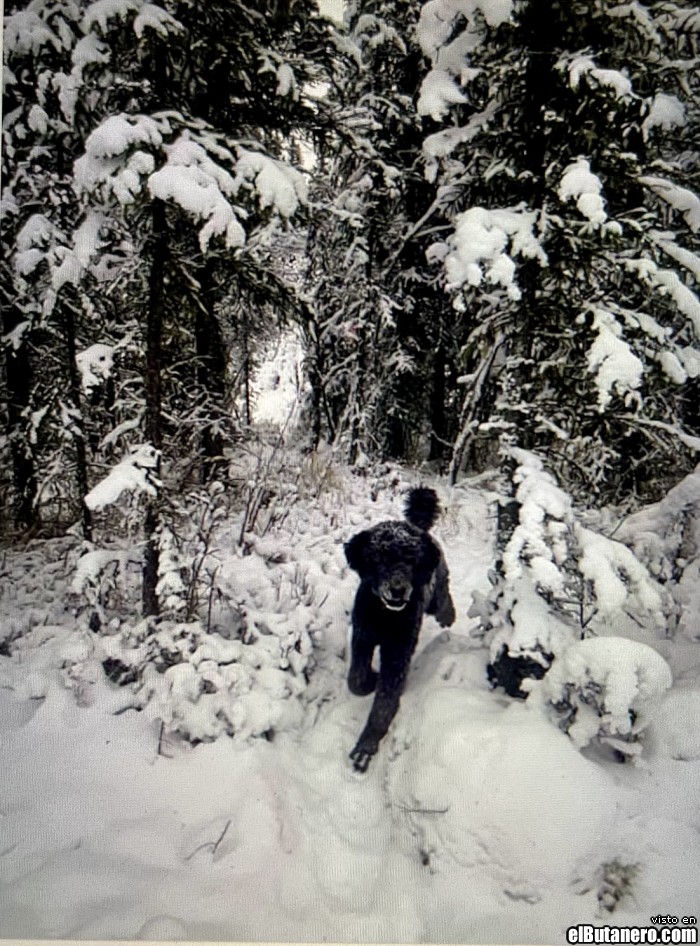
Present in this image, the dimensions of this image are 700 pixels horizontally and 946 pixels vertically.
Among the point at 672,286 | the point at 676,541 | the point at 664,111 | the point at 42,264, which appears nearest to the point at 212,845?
the point at 676,541

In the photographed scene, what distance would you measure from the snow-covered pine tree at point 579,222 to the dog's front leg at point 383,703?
149cm

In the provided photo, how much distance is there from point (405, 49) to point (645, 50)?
3.14 meters

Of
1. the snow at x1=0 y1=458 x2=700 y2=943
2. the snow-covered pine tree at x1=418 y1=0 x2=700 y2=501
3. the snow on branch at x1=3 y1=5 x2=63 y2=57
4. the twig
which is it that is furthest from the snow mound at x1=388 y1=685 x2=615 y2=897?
the snow on branch at x1=3 y1=5 x2=63 y2=57

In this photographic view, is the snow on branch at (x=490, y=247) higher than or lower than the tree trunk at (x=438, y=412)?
higher

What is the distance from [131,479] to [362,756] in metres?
1.98

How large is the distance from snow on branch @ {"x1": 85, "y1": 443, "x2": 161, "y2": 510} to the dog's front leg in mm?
1711

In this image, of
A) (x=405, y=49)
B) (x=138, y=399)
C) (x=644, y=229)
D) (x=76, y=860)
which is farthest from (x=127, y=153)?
(x=405, y=49)

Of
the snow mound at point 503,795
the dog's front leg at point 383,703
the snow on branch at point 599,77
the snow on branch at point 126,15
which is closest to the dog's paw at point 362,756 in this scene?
the dog's front leg at point 383,703

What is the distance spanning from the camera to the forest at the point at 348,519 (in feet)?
7.80

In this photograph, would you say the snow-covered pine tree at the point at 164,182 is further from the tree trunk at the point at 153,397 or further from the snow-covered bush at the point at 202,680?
the snow-covered bush at the point at 202,680

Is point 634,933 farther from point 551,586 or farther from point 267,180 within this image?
point 267,180

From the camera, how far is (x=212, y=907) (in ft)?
7.45

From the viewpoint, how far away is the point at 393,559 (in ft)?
10.8

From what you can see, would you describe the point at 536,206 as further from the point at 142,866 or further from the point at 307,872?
the point at 142,866
